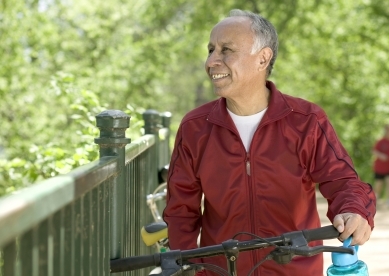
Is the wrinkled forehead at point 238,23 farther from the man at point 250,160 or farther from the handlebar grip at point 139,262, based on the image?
the handlebar grip at point 139,262

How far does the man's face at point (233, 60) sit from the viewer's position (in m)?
3.76

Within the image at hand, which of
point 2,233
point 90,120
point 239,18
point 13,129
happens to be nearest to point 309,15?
point 13,129

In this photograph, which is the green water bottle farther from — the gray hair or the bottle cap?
the gray hair

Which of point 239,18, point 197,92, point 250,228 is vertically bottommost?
point 197,92

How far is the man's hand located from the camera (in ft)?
10.7

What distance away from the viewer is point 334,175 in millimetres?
3680

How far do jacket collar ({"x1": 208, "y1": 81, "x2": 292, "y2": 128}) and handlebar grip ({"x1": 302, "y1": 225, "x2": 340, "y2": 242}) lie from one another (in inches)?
27.1

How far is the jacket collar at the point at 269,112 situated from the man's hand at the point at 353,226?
607 mm

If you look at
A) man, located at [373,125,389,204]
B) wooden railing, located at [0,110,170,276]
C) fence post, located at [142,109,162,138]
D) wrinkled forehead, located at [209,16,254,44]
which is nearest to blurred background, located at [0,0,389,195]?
man, located at [373,125,389,204]

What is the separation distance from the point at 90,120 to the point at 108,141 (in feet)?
10.6

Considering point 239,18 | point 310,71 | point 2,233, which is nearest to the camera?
point 2,233

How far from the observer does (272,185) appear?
3742 millimetres

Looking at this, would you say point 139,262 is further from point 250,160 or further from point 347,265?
point 250,160

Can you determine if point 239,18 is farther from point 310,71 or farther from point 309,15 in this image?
point 310,71
